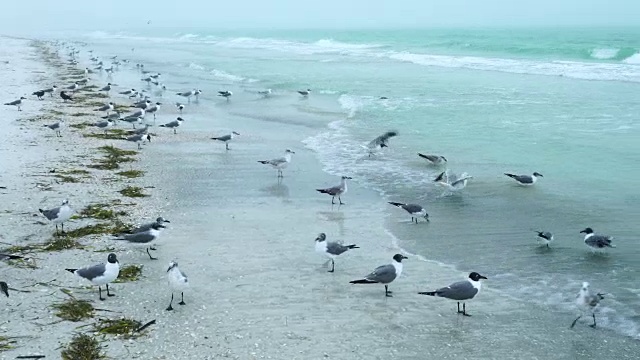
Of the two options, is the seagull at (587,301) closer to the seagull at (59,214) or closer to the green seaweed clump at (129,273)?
the green seaweed clump at (129,273)

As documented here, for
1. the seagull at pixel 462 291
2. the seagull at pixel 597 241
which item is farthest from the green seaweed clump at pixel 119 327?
the seagull at pixel 597 241

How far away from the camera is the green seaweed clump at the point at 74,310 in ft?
26.7

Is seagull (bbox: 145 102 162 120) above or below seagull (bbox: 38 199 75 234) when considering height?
below

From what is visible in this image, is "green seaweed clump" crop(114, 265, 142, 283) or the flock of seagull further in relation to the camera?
"green seaweed clump" crop(114, 265, 142, 283)

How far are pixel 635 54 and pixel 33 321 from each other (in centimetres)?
5618

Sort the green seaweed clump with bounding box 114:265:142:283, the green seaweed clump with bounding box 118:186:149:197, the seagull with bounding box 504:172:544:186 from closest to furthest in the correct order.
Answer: the green seaweed clump with bounding box 114:265:142:283, the green seaweed clump with bounding box 118:186:149:197, the seagull with bounding box 504:172:544:186

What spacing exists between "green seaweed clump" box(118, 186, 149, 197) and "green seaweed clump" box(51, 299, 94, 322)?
534 centimetres

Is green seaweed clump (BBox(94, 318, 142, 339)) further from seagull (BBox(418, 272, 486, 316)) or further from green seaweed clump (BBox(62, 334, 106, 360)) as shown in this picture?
seagull (BBox(418, 272, 486, 316))

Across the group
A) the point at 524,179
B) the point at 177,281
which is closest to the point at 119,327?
the point at 177,281

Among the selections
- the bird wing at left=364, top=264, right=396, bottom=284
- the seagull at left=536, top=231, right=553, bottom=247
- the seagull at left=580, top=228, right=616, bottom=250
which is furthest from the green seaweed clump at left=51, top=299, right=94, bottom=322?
the seagull at left=580, top=228, right=616, bottom=250

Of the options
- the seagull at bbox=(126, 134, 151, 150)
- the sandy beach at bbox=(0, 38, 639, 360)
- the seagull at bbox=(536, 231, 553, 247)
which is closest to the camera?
the sandy beach at bbox=(0, 38, 639, 360)

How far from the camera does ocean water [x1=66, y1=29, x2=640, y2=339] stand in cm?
1045

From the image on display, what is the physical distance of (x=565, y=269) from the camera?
33.8 ft

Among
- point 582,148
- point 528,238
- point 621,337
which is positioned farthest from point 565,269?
point 582,148
